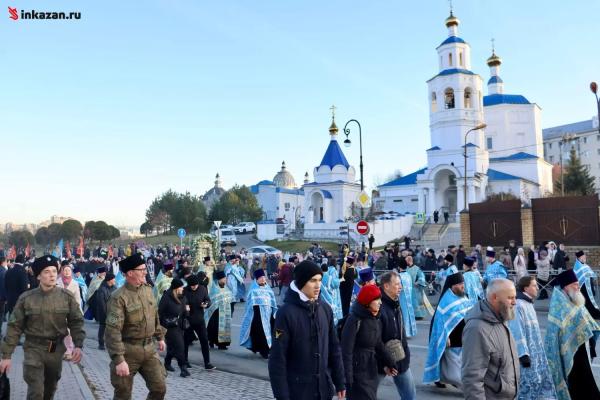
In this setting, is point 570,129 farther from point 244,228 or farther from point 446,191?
point 244,228

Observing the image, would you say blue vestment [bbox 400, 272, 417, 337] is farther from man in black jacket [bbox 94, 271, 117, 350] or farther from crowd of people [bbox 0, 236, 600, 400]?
man in black jacket [bbox 94, 271, 117, 350]

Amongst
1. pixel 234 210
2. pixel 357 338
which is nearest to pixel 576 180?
pixel 234 210

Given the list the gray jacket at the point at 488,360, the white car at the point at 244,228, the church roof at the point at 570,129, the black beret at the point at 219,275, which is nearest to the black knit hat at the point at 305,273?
the gray jacket at the point at 488,360

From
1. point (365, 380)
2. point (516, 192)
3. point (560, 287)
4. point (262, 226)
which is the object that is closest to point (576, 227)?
point (560, 287)

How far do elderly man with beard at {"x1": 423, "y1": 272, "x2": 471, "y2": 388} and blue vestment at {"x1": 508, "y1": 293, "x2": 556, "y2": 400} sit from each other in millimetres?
1207

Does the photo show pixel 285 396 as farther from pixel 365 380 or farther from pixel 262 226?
pixel 262 226

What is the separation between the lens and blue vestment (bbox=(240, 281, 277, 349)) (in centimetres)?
1019

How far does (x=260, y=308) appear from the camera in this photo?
10.2 meters

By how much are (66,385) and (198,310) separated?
8.33ft

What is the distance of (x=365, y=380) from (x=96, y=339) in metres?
10.1

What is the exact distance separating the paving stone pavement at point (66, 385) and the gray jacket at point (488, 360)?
4750mm

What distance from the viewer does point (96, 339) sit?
13289mm

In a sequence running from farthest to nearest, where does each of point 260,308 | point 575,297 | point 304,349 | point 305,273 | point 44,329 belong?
point 260,308 < point 575,297 < point 44,329 < point 305,273 < point 304,349

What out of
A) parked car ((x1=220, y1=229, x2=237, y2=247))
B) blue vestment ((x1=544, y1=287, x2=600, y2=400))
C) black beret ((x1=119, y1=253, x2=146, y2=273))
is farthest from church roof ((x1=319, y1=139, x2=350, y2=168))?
black beret ((x1=119, y1=253, x2=146, y2=273))
